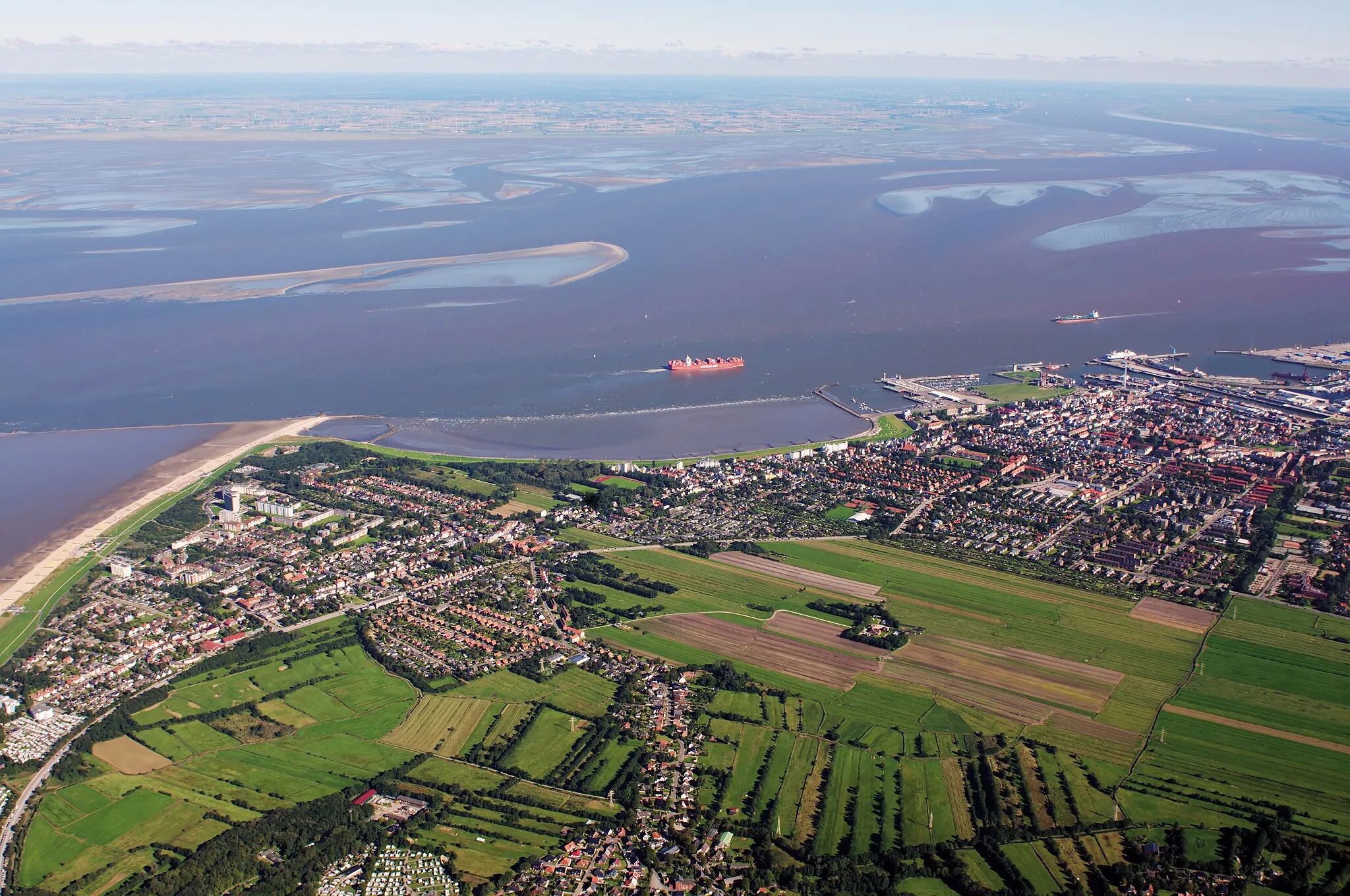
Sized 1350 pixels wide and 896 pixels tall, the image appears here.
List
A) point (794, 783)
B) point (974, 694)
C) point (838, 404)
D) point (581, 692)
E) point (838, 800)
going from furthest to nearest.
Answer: point (838, 404) → point (581, 692) → point (974, 694) → point (794, 783) → point (838, 800)

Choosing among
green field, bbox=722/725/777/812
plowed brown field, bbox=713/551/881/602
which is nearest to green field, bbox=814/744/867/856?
green field, bbox=722/725/777/812

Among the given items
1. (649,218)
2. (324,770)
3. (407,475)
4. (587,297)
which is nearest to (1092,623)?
(324,770)

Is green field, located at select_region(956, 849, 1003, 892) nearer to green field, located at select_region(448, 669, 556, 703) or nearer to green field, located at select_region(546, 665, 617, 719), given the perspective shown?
green field, located at select_region(546, 665, 617, 719)

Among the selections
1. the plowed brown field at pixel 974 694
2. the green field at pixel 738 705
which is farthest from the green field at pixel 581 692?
the plowed brown field at pixel 974 694

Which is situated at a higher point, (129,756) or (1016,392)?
(1016,392)

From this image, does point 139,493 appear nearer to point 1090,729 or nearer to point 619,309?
point 619,309

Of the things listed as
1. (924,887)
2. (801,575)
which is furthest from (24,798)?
(801,575)

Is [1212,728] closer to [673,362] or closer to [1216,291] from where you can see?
[673,362]
